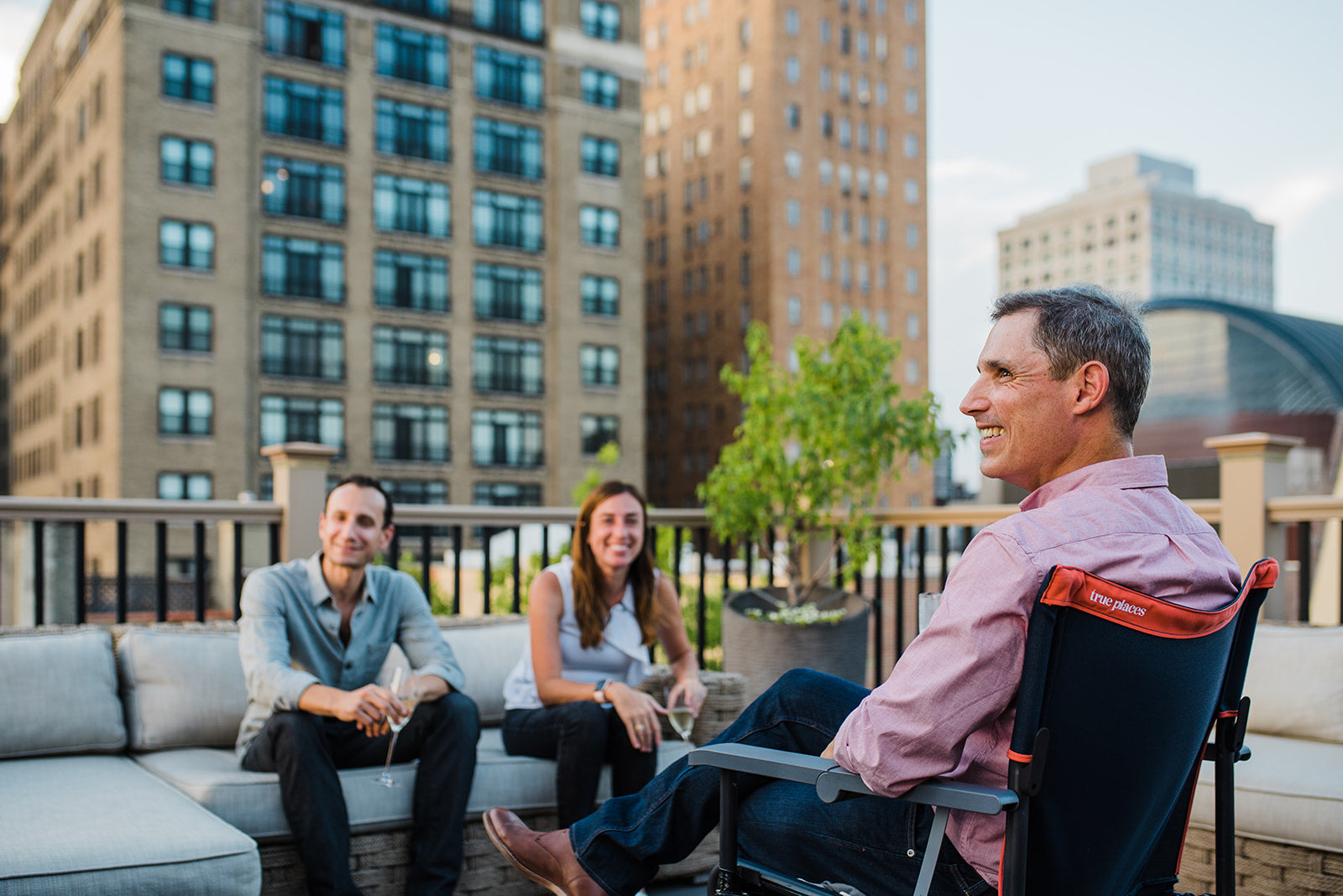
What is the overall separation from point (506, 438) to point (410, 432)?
9.88 feet

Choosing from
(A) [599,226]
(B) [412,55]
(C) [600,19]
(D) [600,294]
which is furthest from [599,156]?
(B) [412,55]

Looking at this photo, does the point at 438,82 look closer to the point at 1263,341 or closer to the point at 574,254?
the point at 574,254

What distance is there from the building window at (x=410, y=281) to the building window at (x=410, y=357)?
785mm

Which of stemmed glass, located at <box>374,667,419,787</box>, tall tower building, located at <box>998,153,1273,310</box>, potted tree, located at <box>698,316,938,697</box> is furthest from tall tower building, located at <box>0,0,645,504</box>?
tall tower building, located at <box>998,153,1273,310</box>

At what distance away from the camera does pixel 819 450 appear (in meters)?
5.88

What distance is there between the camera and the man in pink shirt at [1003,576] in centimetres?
153

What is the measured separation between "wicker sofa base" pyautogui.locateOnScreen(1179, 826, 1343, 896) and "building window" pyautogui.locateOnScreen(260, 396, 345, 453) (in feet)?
93.9

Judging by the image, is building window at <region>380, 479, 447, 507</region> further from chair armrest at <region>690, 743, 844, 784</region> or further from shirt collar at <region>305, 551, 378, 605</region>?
chair armrest at <region>690, 743, 844, 784</region>

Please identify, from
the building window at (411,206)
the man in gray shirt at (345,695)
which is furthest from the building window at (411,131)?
the man in gray shirt at (345,695)

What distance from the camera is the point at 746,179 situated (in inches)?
1908

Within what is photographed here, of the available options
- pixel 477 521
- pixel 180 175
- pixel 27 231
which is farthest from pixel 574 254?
pixel 477 521

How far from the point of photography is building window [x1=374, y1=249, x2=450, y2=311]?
1243 inches

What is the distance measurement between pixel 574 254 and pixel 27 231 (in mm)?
19796

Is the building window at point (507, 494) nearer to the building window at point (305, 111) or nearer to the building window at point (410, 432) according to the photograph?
the building window at point (410, 432)
